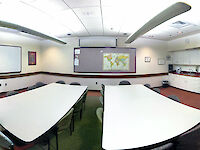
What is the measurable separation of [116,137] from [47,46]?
20.6 ft

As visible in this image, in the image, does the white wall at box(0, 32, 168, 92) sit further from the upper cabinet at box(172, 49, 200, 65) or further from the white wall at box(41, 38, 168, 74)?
the upper cabinet at box(172, 49, 200, 65)

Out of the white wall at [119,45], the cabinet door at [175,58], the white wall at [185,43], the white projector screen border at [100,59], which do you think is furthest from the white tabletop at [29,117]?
the cabinet door at [175,58]

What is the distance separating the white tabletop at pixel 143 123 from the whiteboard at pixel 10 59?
5.29 m

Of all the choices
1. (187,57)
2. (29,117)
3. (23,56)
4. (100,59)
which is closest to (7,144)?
(29,117)

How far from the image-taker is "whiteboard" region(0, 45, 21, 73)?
4.45 meters

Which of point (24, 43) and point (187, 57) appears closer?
point (24, 43)

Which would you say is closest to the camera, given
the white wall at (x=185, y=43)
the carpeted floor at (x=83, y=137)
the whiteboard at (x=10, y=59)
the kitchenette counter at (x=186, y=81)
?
the carpeted floor at (x=83, y=137)

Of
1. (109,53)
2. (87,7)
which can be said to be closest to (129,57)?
(109,53)

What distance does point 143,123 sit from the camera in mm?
1259

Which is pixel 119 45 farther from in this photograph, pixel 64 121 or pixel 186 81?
pixel 64 121

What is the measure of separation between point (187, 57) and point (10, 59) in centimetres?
881

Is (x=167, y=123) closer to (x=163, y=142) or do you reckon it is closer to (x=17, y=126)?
(x=163, y=142)

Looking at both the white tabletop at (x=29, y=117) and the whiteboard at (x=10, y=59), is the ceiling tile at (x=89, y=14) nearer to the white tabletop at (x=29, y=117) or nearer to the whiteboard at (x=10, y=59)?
the white tabletop at (x=29, y=117)

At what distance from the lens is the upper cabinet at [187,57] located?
493 cm
